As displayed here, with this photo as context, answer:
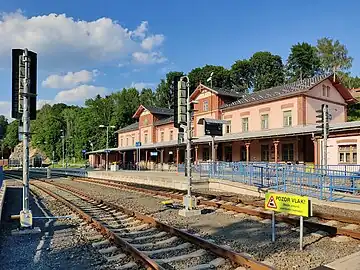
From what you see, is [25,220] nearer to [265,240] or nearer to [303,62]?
[265,240]

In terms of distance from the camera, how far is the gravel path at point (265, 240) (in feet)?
20.4

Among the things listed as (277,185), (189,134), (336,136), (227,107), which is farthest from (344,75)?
(189,134)

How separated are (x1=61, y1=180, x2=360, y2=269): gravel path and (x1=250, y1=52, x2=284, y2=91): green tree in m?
64.7

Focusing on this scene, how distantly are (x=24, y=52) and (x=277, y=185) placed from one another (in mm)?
11654

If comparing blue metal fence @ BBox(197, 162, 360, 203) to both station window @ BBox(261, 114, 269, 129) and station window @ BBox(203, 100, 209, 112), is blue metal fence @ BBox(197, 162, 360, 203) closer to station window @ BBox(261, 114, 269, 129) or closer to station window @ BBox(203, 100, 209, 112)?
station window @ BBox(261, 114, 269, 129)

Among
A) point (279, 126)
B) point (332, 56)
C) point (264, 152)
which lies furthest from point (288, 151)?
point (332, 56)

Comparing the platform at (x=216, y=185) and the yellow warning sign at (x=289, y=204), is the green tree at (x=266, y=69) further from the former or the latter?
the yellow warning sign at (x=289, y=204)

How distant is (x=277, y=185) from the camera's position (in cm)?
1578

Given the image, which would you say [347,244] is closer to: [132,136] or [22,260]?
[22,260]

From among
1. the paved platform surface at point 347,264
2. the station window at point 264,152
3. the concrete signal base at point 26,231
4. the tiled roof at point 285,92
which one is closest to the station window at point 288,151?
the station window at point 264,152

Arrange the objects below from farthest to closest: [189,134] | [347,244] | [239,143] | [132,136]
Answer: [132,136] < [239,143] < [189,134] < [347,244]

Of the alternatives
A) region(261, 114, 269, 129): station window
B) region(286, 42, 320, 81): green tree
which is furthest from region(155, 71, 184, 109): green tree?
region(261, 114, 269, 129): station window

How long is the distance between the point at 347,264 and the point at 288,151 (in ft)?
79.1

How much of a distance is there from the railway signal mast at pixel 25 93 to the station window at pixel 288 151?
75.8 feet
